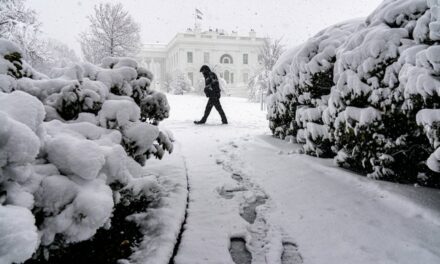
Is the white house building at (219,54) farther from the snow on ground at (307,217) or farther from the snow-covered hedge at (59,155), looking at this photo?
the snow-covered hedge at (59,155)

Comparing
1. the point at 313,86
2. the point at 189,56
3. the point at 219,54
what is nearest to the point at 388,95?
the point at 313,86

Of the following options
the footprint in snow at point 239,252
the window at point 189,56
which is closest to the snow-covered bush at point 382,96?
the footprint in snow at point 239,252

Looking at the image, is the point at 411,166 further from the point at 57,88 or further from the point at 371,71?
the point at 57,88

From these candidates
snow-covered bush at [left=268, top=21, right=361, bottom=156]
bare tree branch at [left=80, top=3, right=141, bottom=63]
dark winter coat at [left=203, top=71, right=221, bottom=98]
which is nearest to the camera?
snow-covered bush at [left=268, top=21, right=361, bottom=156]

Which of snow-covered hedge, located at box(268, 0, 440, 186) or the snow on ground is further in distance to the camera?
snow-covered hedge, located at box(268, 0, 440, 186)

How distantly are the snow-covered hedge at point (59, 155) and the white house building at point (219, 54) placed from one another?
51.7m

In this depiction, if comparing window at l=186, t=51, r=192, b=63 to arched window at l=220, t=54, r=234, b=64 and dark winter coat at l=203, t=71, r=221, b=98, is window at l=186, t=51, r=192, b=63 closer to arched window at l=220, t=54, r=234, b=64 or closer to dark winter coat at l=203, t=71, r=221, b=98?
arched window at l=220, t=54, r=234, b=64

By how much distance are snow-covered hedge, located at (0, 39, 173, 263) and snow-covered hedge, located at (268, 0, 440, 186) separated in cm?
212

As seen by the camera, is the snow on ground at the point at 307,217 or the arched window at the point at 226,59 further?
the arched window at the point at 226,59

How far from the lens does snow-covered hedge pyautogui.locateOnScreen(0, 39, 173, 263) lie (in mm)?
1219

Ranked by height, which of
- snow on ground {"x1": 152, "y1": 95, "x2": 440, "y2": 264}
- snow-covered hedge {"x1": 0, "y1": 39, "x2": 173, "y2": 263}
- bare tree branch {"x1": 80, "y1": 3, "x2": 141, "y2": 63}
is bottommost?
snow on ground {"x1": 152, "y1": 95, "x2": 440, "y2": 264}

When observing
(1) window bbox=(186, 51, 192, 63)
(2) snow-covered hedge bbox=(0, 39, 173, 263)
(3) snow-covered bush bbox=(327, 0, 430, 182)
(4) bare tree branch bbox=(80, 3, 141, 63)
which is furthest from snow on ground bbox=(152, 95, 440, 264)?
(1) window bbox=(186, 51, 192, 63)

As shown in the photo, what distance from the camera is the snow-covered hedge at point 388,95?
235 cm

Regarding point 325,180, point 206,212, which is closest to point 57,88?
point 206,212
